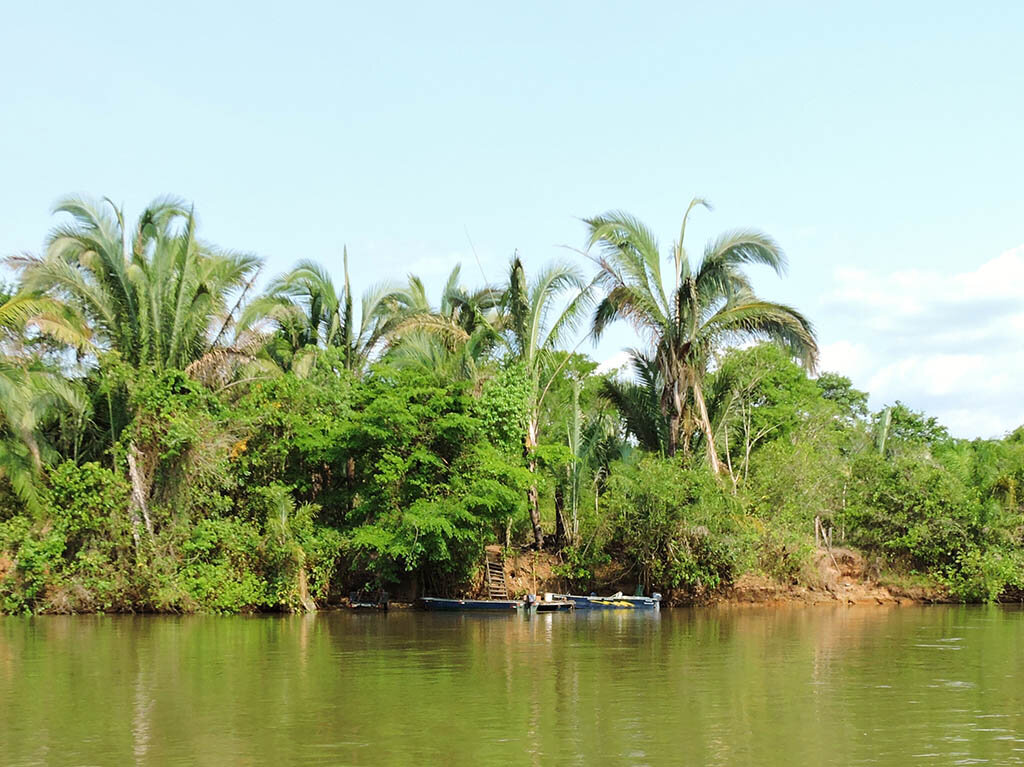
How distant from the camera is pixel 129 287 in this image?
28109 millimetres

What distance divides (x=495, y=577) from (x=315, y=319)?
10531 mm

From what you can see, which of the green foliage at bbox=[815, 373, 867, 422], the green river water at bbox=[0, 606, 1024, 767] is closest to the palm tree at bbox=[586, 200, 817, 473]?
the green river water at bbox=[0, 606, 1024, 767]

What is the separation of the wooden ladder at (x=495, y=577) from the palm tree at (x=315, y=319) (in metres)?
7.58

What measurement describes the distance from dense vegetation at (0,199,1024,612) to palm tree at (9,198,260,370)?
7cm

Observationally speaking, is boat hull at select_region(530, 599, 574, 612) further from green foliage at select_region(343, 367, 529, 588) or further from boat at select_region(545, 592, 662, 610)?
green foliage at select_region(343, 367, 529, 588)

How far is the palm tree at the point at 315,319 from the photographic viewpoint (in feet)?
109

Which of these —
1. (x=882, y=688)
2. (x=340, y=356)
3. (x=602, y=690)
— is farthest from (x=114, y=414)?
(x=882, y=688)

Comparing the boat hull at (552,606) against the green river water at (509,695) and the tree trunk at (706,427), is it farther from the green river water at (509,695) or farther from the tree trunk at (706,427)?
the green river water at (509,695)

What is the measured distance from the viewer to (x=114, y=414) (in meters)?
28.1

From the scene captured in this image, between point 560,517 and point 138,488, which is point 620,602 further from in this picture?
point 138,488

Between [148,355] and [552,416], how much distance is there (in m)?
13.2

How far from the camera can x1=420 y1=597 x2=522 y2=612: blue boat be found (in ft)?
89.5

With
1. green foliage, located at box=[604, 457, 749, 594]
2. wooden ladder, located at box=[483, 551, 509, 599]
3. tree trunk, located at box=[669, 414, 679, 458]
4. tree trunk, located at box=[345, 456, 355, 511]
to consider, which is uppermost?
tree trunk, located at box=[669, 414, 679, 458]

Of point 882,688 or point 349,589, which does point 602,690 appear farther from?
point 349,589
